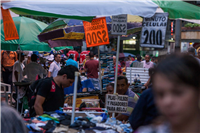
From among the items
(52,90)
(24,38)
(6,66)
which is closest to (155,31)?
(52,90)

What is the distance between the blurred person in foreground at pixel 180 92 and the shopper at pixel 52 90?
363 cm

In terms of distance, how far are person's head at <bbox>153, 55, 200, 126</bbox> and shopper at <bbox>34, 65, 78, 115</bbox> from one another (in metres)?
3.63

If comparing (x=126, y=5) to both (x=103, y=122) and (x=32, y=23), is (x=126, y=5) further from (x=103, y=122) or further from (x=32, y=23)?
(x=32, y=23)

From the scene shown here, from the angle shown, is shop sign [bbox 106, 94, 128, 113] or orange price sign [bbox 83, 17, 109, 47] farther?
orange price sign [bbox 83, 17, 109, 47]

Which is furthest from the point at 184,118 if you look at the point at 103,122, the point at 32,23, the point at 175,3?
the point at 32,23

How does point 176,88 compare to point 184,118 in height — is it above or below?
above

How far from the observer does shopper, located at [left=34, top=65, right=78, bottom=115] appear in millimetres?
4469

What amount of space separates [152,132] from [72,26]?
7671 millimetres

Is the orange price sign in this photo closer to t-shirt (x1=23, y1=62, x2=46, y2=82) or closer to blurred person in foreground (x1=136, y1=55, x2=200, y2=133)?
t-shirt (x1=23, y1=62, x2=46, y2=82)

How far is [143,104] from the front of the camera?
291cm

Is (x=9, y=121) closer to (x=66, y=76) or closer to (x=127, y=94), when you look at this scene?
(x=66, y=76)

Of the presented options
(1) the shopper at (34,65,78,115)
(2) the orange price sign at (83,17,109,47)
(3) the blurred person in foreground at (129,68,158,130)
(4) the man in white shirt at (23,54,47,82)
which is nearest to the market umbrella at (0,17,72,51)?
(4) the man in white shirt at (23,54,47,82)

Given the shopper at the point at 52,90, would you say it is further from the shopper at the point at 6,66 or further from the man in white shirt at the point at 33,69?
the shopper at the point at 6,66

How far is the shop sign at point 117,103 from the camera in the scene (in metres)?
4.53
